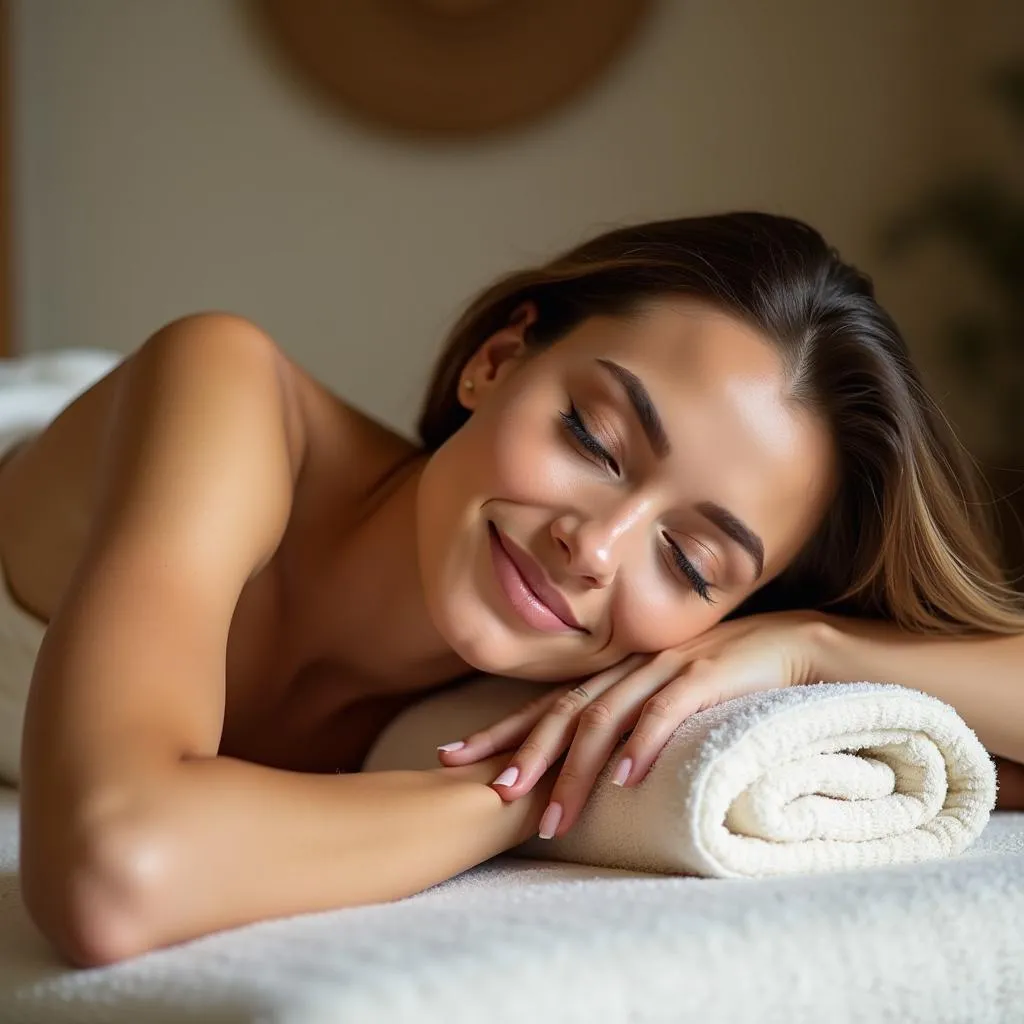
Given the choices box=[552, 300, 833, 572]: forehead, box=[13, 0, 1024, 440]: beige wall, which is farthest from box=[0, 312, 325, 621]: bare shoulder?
box=[13, 0, 1024, 440]: beige wall

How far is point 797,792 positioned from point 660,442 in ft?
1.01

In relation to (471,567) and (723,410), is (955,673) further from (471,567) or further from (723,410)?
(471,567)

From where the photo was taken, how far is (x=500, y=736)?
1.09 m

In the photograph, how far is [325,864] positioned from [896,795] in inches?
17.8

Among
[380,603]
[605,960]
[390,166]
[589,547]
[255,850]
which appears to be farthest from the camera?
[390,166]

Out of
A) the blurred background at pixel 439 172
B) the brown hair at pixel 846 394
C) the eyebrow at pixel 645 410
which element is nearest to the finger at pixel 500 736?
the eyebrow at pixel 645 410

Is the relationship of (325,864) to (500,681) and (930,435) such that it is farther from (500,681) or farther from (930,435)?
(930,435)

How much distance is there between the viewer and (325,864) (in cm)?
84

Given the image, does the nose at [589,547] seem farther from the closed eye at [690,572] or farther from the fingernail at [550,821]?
the fingernail at [550,821]

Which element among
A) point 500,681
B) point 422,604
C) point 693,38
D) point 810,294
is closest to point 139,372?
point 422,604

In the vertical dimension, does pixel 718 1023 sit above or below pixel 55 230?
below

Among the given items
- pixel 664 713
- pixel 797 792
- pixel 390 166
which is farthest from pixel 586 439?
pixel 390 166

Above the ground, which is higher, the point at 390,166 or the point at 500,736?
the point at 390,166

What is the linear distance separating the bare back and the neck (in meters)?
0.02
